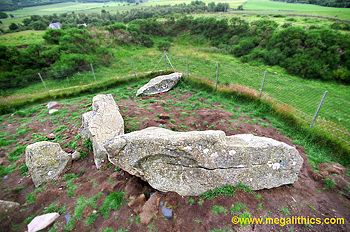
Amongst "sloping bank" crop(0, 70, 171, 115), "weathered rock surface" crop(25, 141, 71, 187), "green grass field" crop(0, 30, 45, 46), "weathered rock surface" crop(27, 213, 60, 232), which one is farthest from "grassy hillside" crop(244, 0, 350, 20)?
"green grass field" crop(0, 30, 45, 46)

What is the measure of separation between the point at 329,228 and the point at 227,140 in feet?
9.97

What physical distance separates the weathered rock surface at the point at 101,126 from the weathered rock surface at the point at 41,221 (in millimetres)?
1808

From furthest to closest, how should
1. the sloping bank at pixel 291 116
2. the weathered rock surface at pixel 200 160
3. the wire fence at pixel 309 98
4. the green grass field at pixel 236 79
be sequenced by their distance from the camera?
the green grass field at pixel 236 79
the wire fence at pixel 309 98
the sloping bank at pixel 291 116
the weathered rock surface at pixel 200 160

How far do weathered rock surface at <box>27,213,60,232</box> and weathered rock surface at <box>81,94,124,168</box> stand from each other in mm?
1808

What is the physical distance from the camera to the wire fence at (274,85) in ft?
33.2

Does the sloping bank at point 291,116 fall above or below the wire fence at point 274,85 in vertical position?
above

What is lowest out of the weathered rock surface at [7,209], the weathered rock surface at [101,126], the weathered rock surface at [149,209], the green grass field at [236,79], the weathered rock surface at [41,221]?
the green grass field at [236,79]

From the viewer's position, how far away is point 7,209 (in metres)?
5.36

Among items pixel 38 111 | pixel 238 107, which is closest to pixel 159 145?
pixel 238 107

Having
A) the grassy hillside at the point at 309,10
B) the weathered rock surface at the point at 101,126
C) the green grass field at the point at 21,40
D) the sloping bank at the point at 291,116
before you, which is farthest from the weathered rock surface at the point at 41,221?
the grassy hillside at the point at 309,10

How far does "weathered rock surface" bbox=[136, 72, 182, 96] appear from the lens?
501 inches

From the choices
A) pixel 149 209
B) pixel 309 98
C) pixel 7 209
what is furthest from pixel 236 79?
pixel 7 209

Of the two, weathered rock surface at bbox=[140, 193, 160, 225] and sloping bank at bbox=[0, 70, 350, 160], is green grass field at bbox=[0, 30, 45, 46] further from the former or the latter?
weathered rock surface at bbox=[140, 193, 160, 225]

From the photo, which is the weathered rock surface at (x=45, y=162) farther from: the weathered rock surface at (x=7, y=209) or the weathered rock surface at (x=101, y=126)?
the weathered rock surface at (x=101, y=126)
